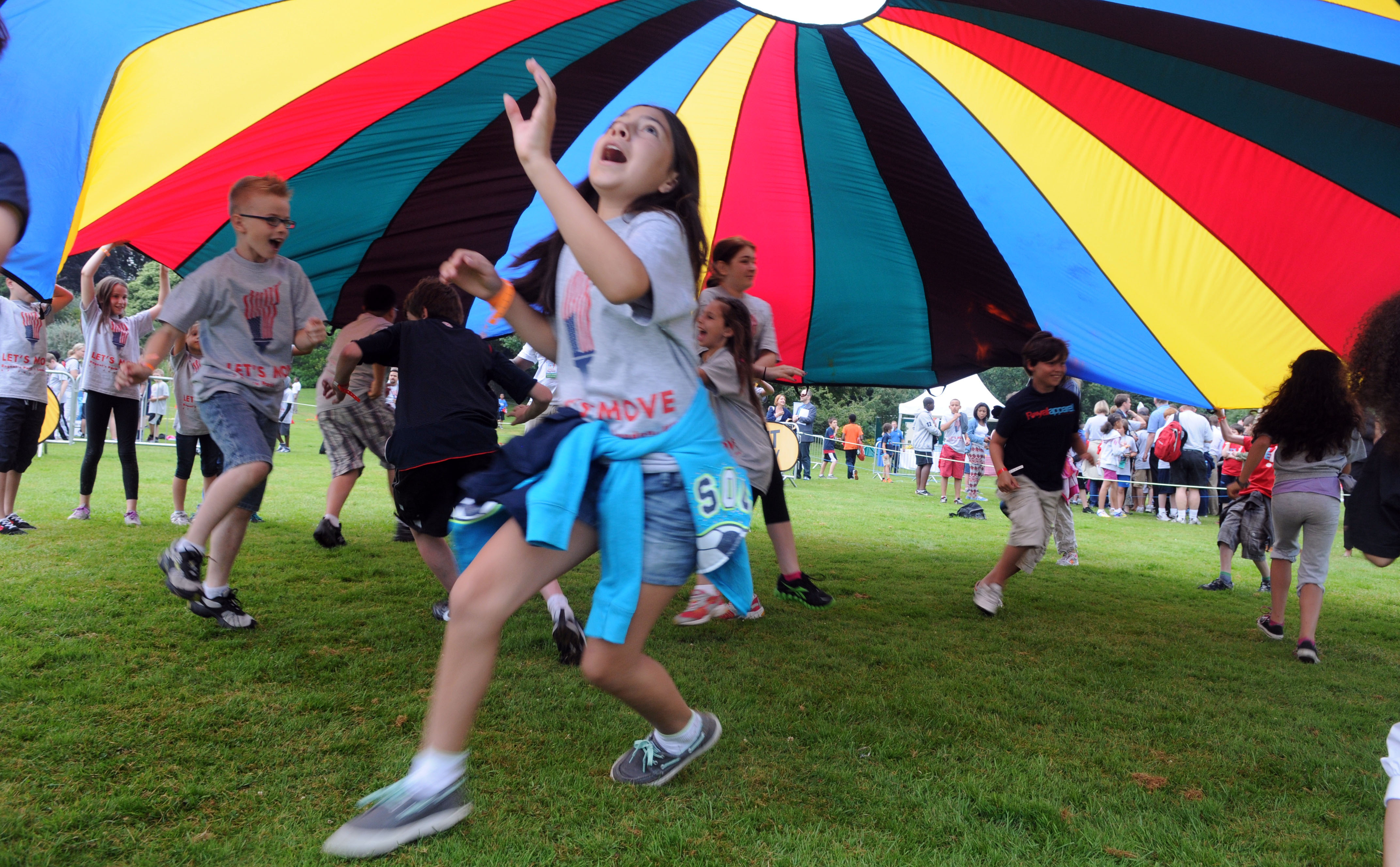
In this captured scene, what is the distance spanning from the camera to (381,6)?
3686 mm

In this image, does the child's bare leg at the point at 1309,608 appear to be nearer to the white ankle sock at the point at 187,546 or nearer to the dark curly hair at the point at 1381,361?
the dark curly hair at the point at 1381,361

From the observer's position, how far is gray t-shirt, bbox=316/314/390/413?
15.5 feet

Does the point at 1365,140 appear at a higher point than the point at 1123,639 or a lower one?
higher

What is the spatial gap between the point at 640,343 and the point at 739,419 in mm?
2493

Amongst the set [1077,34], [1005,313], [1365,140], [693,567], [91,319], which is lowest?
[693,567]

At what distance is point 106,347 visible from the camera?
637 centimetres

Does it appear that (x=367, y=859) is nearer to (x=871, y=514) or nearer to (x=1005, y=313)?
(x=1005, y=313)

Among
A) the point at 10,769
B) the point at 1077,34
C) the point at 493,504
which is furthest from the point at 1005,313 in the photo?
the point at 10,769

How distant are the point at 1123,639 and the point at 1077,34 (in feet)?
10.4

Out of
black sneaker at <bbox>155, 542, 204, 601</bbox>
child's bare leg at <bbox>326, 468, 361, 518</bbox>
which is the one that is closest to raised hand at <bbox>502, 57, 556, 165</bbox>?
black sneaker at <bbox>155, 542, 204, 601</bbox>

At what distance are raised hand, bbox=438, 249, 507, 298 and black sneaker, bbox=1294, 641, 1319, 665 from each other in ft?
15.1

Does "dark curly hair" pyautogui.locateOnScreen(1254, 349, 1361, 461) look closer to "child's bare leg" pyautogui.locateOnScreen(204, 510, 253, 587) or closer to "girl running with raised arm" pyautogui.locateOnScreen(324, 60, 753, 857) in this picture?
"girl running with raised arm" pyautogui.locateOnScreen(324, 60, 753, 857)

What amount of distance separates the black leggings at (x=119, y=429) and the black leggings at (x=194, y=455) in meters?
0.30

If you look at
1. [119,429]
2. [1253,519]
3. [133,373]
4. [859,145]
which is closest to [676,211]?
[133,373]
